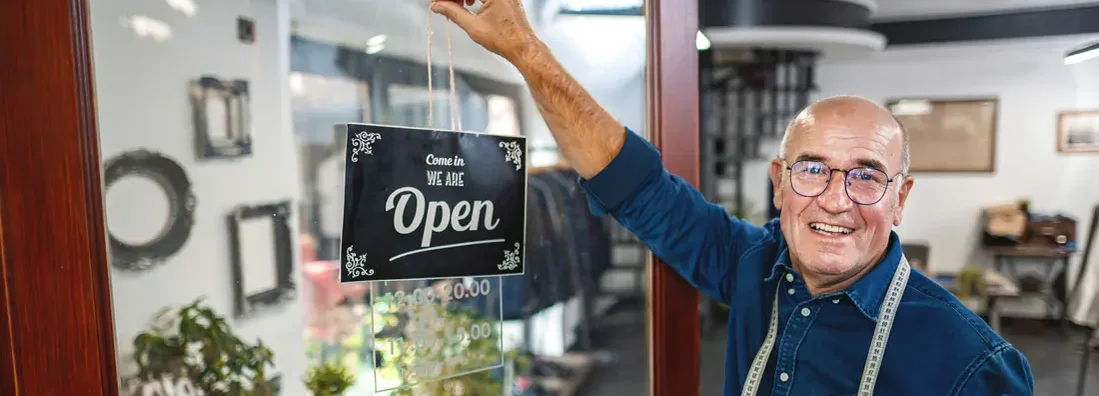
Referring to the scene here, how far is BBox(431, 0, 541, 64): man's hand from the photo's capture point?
0.78 meters

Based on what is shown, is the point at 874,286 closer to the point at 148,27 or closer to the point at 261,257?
the point at 261,257

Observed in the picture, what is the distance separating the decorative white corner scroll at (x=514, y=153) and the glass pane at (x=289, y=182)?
6cm

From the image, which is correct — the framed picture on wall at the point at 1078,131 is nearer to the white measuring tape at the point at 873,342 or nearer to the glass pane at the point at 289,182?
the white measuring tape at the point at 873,342

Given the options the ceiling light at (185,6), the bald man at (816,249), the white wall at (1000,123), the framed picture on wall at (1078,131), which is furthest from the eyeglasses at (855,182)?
the framed picture on wall at (1078,131)

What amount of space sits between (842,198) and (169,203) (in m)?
0.87

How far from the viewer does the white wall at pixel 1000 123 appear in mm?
5270

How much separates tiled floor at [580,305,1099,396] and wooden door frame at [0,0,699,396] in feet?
2.31

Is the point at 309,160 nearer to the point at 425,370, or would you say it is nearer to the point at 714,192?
the point at 425,370

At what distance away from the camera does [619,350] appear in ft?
3.64

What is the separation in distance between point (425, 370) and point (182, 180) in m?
0.41

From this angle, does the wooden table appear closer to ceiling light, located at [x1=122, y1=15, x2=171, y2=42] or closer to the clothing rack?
the clothing rack

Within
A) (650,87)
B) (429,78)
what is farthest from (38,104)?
(650,87)

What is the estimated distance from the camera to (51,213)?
68 cm

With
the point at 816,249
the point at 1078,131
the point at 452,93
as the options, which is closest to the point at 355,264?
the point at 452,93
